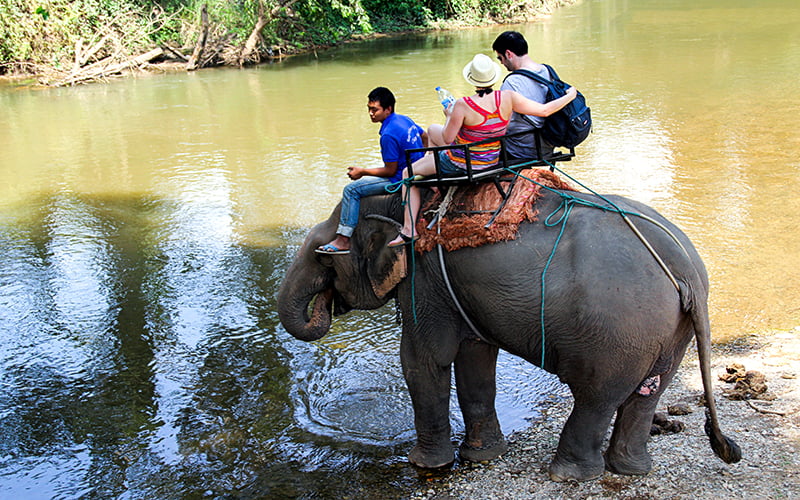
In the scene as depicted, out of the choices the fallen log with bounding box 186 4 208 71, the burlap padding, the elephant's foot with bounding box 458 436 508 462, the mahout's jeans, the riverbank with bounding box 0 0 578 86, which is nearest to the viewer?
the burlap padding

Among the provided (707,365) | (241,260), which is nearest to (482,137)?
(707,365)

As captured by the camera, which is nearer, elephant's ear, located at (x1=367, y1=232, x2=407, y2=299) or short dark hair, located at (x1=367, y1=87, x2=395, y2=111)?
elephant's ear, located at (x1=367, y1=232, x2=407, y2=299)

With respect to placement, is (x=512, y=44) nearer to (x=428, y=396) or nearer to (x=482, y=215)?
(x=482, y=215)

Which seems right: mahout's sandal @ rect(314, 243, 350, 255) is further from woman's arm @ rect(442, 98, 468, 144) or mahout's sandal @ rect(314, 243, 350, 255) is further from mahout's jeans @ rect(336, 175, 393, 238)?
woman's arm @ rect(442, 98, 468, 144)

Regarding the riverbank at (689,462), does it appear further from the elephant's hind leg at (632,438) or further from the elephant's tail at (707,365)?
the elephant's tail at (707,365)

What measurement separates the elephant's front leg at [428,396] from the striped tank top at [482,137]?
1093 mm

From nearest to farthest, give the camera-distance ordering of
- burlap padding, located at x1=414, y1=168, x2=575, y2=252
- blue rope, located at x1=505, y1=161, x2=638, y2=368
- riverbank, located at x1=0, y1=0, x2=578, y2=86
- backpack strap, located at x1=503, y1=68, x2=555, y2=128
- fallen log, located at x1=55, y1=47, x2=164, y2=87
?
blue rope, located at x1=505, y1=161, x2=638, y2=368 < burlap padding, located at x1=414, y1=168, x2=575, y2=252 < backpack strap, located at x1=503, y1=68, x2=555, y2=128 < fallen log, located at x1=55, y1=47, x2=164, y2=87 < riverbank, located at x1=0, y1=0, x2=578, y2=86

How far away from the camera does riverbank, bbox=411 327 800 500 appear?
4277 millimetres

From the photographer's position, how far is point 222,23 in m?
26.3

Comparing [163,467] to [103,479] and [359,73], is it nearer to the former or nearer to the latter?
[103,479]

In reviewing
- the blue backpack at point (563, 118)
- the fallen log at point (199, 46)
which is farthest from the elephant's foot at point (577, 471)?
the fallen log at point (199, 46)

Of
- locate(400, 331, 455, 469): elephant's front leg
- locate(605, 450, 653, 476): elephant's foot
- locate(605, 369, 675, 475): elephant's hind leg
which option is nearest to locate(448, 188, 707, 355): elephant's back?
locate(400, 331, 455, 469): elephant's front leg

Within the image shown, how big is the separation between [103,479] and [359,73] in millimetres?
18634

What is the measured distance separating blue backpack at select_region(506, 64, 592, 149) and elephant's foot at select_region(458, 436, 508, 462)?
196 centimetres
